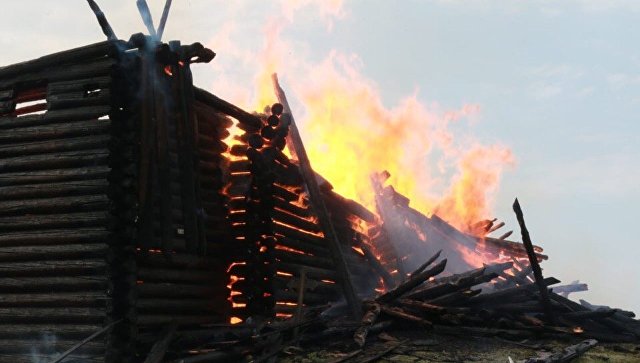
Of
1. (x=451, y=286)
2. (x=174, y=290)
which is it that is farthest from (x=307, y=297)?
(x=174, y=290)

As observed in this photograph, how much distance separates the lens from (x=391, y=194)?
20.5m

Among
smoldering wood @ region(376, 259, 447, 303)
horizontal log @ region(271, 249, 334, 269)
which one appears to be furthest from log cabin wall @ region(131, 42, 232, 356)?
smoldering wood @ region(376, 259, 447, 303)

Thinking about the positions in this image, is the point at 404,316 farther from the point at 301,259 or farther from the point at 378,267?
the point at 378,267

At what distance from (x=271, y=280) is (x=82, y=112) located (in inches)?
198

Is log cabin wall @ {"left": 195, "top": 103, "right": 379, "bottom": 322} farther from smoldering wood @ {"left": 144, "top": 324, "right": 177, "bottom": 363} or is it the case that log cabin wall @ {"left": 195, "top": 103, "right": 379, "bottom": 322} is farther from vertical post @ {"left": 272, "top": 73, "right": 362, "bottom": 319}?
smoldering wood @ {"left": 144, "top": 324, "right": 177, "bottom": 363}

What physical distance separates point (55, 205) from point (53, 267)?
1.09 m

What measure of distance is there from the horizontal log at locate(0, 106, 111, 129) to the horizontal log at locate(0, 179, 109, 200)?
1199mm

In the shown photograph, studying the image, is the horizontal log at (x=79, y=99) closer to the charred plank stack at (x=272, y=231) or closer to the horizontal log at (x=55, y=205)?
the horizontal log at (x=55, y=205)

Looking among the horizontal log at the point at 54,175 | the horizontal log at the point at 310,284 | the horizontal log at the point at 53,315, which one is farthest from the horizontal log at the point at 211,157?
the horizontal log at the point at 53,315

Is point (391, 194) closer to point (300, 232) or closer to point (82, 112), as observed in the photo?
point (300, 232)

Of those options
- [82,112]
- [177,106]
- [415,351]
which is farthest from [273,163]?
[415,351]

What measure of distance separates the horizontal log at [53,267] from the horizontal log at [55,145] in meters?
2.03

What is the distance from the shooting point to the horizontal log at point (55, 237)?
10.2 meters

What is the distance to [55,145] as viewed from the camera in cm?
1097
